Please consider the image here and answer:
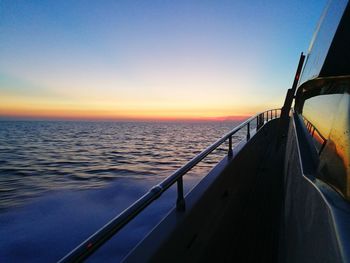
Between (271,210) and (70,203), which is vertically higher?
(271,210)

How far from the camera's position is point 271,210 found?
13.7ft

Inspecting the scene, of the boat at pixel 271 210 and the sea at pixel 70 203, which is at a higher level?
the boat at pixel 271 210

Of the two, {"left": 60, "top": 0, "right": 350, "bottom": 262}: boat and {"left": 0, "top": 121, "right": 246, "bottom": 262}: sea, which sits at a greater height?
{"left": 60, "top": 0, "right": 350, "bottom": 262}: boat

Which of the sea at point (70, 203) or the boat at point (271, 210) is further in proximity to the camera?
the sea at point (70, 203)

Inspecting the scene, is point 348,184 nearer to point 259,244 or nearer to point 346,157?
point 346,157

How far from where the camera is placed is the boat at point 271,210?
1.18m

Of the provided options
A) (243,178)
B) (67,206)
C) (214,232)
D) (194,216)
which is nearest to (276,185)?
(243,178)

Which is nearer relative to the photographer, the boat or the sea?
the boat


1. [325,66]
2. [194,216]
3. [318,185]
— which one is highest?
[325,66]

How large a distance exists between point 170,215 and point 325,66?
203 cm

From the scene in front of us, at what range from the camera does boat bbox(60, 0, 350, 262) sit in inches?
46.5

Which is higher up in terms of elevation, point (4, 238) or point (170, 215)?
point (170, 215)

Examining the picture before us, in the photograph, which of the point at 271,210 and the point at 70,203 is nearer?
the point at 271,210

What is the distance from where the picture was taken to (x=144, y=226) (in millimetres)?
5965
